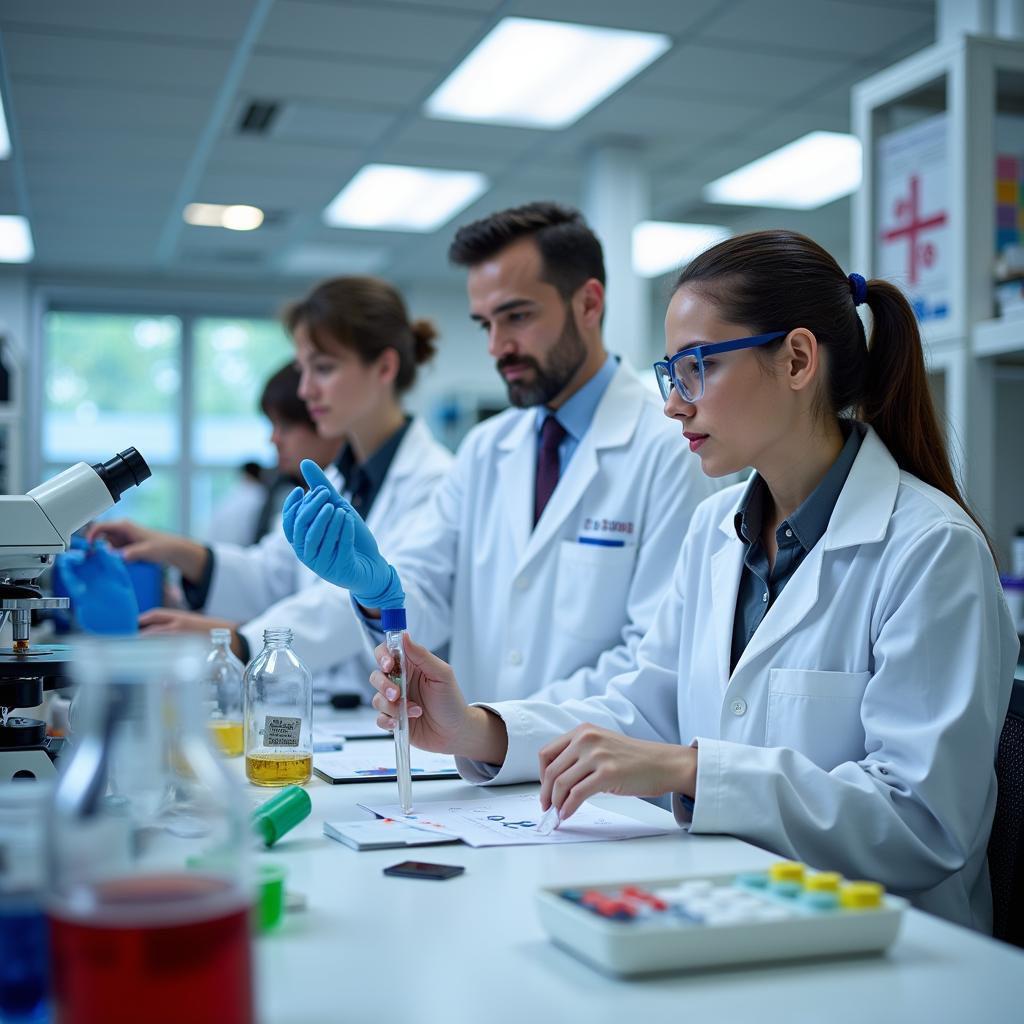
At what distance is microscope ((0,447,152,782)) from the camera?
1234mm

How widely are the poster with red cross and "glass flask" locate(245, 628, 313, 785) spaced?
1803 millimetres

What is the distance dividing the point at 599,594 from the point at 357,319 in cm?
105

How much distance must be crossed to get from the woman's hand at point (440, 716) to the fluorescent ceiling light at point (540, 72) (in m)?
3.32

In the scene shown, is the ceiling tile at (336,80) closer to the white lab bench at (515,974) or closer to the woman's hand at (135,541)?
the woman's hand at (135,541)

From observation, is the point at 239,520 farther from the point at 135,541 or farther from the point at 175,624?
the point at 175,624

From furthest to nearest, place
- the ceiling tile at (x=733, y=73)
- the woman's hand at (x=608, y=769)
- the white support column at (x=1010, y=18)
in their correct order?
the ceiling tile at (x=733, y=73) < the white support column at (x=1010, y=18) < the woman's hand at (x=608, y=769)

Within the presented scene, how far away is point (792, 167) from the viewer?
19.7ft

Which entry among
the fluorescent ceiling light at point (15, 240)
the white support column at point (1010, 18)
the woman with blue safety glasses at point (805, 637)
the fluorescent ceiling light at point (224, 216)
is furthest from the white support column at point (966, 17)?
the fluorescent ceiling light at point (15, 240)

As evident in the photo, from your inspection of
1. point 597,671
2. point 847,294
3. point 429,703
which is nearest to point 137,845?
point 429,703

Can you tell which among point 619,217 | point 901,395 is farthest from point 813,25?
point 901,395

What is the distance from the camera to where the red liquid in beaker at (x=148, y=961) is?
561 millimetres

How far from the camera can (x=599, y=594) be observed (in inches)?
79.5

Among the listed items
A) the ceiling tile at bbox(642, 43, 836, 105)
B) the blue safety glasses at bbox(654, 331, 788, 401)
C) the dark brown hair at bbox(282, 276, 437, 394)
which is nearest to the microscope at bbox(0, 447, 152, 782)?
the blue safety glasses at bbox(654, 331, 788, 401)

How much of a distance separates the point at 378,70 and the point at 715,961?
14.1ft
